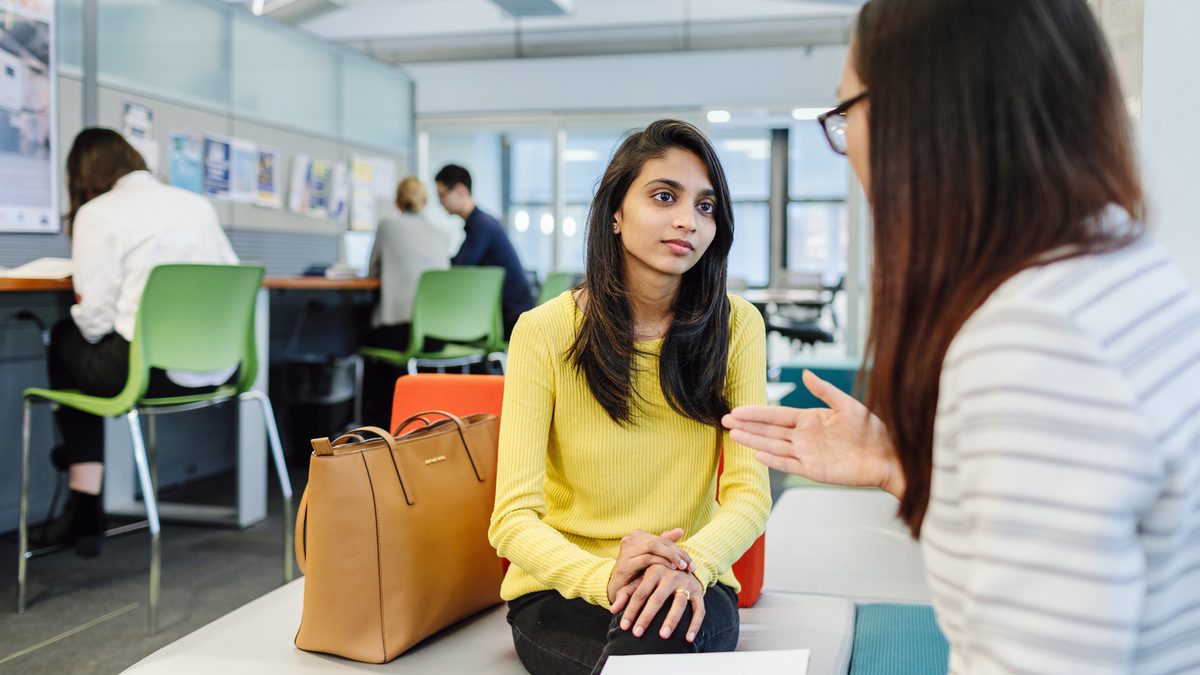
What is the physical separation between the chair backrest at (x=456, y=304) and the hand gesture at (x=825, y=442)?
3277 mm

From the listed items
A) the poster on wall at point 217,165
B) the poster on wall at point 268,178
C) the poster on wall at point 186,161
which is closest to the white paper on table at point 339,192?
the poster on wall at point 268,178

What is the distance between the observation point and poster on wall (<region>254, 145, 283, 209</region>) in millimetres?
5320

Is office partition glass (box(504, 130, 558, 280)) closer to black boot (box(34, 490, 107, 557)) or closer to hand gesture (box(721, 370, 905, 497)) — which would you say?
black boot (box(34, 490, 107, 557))

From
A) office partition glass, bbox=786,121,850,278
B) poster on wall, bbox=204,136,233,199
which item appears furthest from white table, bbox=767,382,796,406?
office partition glass, bbox=786,121,850,278

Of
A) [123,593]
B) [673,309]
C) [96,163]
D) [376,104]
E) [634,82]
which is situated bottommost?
[123,593]

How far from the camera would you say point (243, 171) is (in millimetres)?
5180

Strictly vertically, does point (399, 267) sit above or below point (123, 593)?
above

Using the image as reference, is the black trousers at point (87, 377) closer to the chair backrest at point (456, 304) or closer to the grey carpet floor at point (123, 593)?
the grey carpet floor at point (123, 593)

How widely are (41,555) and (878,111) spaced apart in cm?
321

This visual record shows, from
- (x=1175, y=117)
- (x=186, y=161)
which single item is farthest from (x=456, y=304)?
(x=1175, y=117)

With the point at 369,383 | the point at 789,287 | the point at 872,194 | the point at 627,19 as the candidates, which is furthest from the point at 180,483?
the point at 789,287

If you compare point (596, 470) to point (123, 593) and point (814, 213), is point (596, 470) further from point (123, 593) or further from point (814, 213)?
point (814, 213)

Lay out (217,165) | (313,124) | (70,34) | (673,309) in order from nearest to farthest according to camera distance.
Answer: (673,309) < (70,34) < (217,165) < (313,124)

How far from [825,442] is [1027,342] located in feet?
1.27
